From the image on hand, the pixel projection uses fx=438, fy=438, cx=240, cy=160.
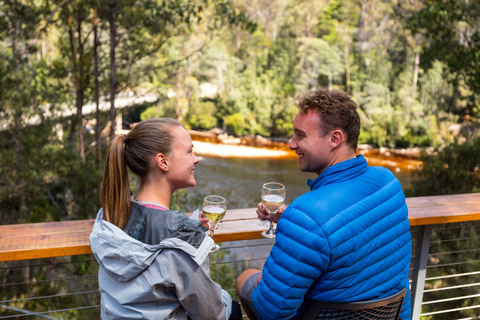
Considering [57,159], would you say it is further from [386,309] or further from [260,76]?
[260,76]

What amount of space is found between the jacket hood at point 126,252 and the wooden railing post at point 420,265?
4.05 ft

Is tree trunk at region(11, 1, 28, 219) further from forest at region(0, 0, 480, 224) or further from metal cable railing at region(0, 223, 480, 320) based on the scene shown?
metal cable railing at region(0, 223, 480, 320)

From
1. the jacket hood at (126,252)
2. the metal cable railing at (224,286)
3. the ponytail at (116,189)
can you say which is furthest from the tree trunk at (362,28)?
the jacket hood at (126,252)

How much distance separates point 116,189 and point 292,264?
0.56 meters

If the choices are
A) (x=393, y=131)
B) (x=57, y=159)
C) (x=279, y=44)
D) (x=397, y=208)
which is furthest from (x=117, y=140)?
(x=279, y=44)

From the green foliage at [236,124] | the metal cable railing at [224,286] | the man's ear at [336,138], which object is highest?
the man's ear at [336,138]

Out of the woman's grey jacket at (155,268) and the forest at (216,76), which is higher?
the woman's grey jacket at (155,268)

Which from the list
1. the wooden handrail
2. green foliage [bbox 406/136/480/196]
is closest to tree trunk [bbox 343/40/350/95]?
green foliage [bbox 406/136/480/196]

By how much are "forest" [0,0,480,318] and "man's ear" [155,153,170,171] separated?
513 centimetres

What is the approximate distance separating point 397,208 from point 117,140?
92 centimetres

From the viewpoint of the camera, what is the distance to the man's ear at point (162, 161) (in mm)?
1425

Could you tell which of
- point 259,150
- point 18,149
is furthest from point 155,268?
point 259,150

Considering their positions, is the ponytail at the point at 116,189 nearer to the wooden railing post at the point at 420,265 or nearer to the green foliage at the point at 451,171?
the wooden railing post at the point at 420,265

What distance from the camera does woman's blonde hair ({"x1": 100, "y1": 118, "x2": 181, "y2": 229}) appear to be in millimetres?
1289
